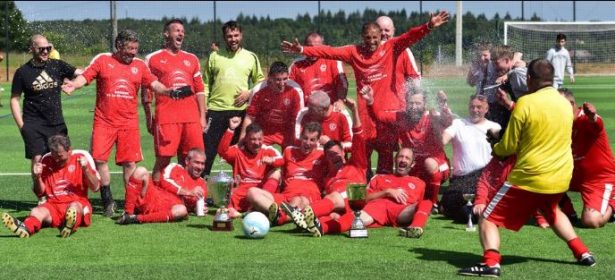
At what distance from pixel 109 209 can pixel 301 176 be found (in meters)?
1.98

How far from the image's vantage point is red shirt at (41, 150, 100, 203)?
32.2ft

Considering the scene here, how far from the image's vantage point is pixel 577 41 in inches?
1538

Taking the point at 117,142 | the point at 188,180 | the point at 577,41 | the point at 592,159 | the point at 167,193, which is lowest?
the point at 167,193

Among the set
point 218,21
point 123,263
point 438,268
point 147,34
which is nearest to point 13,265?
point 123,263

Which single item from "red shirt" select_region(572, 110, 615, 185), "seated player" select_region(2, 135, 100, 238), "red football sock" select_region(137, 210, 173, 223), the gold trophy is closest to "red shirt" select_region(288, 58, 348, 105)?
the gold trophy

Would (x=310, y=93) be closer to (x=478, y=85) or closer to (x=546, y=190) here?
(x=478, y=85)

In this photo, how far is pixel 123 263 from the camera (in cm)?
801

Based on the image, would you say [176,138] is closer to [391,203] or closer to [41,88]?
[41,88]

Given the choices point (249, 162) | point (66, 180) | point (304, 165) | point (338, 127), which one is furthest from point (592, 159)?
point (66, 180)

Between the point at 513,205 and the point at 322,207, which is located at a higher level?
the point at 513,205

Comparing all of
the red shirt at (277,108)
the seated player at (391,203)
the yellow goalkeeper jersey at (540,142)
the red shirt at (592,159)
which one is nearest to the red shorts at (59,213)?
the seated player at (391,203)

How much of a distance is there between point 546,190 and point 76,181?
14.9 feet

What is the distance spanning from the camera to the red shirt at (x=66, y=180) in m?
9.80

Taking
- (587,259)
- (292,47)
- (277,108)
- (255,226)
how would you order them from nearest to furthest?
(587,259), (255,226), (292,47), (277,108)
